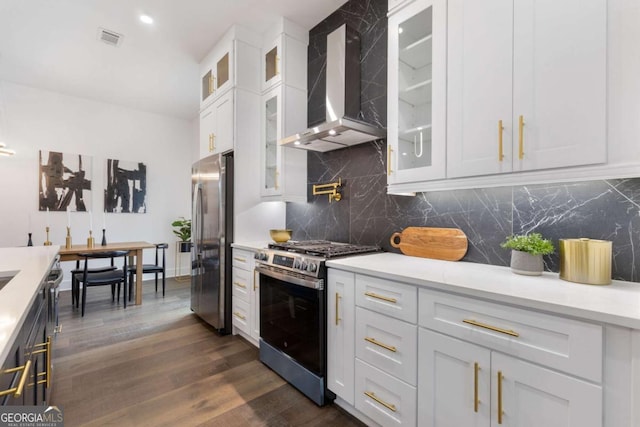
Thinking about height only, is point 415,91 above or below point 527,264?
above

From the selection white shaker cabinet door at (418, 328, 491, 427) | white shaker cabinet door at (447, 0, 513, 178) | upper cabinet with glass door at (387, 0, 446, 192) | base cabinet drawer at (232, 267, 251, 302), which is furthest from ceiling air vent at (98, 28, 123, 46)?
white shaker cabinet door at (418, 328, 491, 427)

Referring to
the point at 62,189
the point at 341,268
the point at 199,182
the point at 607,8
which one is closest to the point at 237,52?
the point at 199,182

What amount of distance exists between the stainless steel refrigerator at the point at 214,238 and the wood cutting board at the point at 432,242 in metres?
1.68

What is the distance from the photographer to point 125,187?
5.03 metres

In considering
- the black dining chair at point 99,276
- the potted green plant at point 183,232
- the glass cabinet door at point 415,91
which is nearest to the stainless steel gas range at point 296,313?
the glass cabinet door at point 415,91

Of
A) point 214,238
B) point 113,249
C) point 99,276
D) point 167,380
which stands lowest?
point 167,380

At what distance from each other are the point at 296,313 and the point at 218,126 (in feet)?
7.29

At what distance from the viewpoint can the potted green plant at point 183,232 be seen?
5.18m

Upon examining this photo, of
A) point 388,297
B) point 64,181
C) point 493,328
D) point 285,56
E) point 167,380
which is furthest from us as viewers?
point 64,181

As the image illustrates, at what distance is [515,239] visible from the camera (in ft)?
4.81

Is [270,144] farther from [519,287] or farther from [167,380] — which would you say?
[519,287]

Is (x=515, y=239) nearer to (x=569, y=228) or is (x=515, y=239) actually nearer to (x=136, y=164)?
(x=569, y=228)

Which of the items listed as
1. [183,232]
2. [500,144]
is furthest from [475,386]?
[183,232]

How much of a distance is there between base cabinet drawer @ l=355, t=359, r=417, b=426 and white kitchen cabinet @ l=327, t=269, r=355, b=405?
0.22 feet
